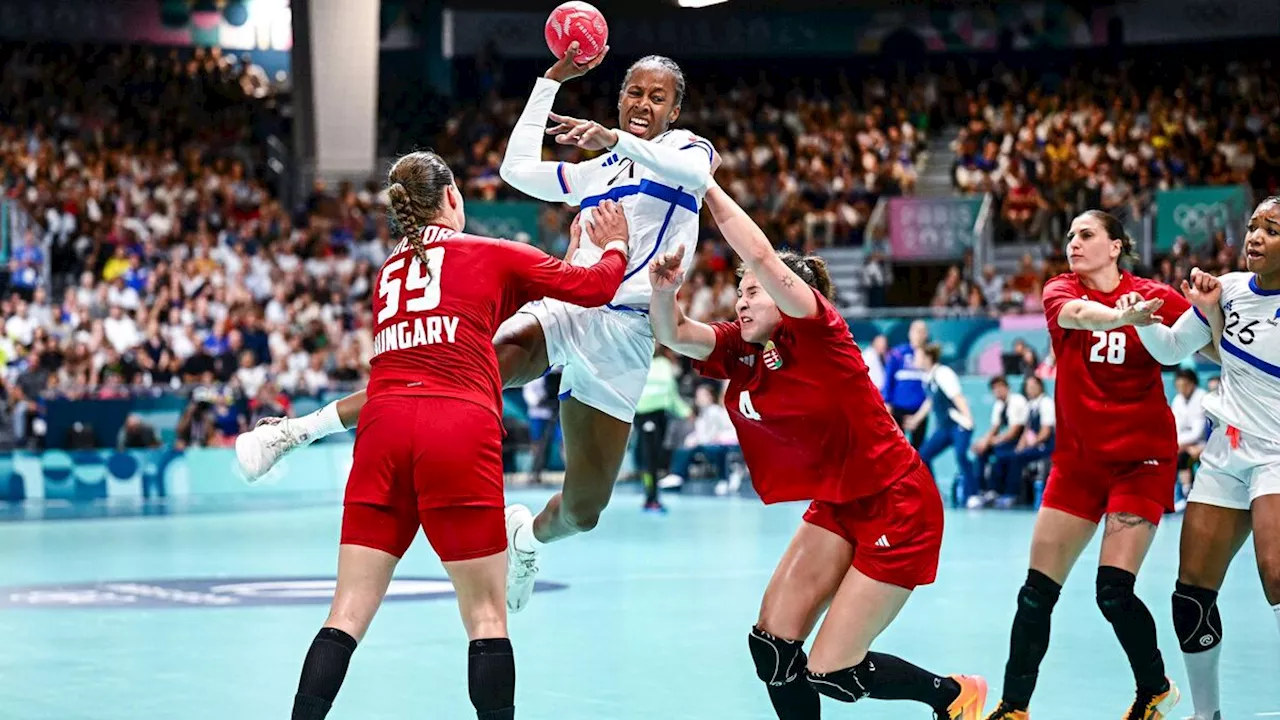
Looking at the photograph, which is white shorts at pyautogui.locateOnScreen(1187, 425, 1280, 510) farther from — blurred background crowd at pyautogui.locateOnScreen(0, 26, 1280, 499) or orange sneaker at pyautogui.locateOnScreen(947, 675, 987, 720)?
blurred background crowd at pyautogui.locateOnScreen(0, 26, 1280, 499)

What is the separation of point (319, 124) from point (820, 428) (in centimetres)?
→ 2377

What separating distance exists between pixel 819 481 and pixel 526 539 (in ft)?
6.09

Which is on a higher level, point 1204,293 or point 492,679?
point 1204,293

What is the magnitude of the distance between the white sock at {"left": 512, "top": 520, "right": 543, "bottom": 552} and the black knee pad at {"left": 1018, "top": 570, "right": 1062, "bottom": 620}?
220cm

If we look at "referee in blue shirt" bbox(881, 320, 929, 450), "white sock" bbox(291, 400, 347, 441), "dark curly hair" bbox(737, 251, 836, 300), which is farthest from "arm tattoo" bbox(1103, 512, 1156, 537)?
"referee in blue shirt" bbox(881, 320, 929, 450)

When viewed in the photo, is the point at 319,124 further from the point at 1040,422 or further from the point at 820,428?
the point at 820,428

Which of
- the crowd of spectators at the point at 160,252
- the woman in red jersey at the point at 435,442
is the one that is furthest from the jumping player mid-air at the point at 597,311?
the crowd of spectators at the point at 160,252

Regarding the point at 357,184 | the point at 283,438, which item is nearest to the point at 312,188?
the point at 357,184

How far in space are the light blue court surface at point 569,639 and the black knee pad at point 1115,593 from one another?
766 mm

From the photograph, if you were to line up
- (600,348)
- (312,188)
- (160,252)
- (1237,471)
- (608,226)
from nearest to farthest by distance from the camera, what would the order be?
(608,226) → (1237,471) → (600,348) → (160,252) → (312,188)

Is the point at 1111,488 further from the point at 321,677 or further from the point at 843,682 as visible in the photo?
the point at 321,677

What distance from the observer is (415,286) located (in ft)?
18.3

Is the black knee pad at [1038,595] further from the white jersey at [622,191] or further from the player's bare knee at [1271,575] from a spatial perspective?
the white jersey at [622,191]

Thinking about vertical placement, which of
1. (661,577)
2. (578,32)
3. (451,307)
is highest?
(578,32)
